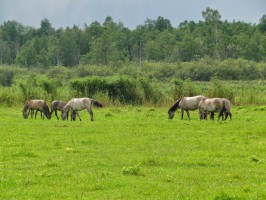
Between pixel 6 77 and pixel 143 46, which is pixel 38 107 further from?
pixel 143 46

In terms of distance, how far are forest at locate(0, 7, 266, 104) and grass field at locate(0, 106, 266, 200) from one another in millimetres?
21434

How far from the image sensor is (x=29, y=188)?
1152cm

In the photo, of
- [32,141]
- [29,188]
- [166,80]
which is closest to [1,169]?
[29,188]

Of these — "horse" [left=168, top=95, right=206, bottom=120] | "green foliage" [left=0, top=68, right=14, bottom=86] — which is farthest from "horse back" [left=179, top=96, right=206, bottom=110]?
"green foliage" [left=0, top=68, right=14, bottom=86]

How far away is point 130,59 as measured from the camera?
133 metres

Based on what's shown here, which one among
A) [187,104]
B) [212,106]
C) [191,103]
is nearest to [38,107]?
[187,104]

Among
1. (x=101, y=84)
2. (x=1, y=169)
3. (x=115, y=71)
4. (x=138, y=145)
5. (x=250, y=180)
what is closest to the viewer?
(x=250, y=180)

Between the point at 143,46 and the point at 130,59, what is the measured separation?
5178 mm

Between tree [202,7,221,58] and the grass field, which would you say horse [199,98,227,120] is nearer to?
the grass field

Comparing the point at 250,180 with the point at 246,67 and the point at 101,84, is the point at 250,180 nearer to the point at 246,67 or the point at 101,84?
the point at 101,84

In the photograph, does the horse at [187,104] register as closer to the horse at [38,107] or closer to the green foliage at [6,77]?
the horse at [38,107]

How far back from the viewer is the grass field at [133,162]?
11.3m

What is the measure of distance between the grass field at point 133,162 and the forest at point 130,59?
21434 millimetres

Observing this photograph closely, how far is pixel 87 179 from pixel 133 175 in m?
1.33
